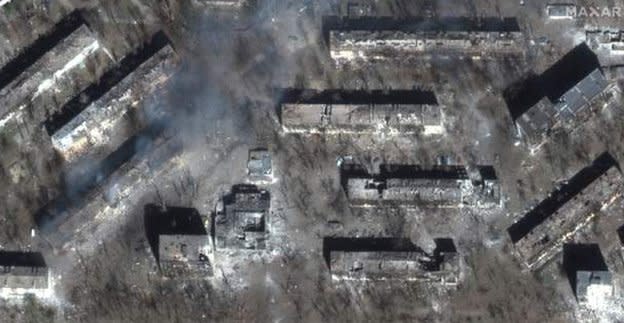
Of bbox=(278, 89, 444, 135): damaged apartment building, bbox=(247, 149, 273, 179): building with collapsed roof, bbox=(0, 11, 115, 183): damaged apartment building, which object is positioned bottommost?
bbox=(247, 149, 273, 179): building with collapsed roof

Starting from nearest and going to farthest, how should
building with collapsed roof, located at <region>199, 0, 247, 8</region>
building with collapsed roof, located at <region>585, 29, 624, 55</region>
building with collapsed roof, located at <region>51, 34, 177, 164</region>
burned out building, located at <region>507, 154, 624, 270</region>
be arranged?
burned out building, located at <region>507, 154, 624, 270</region>
building with collapsed roof, located at <region>51, 34, 177, 164</region>
building with collapsed roof, located at <region>585, 29, 624, 55</region>
building with collapsed roof, located at <region>199, 0, 247, 8</region>

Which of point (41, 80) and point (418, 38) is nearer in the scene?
point (41, 80)

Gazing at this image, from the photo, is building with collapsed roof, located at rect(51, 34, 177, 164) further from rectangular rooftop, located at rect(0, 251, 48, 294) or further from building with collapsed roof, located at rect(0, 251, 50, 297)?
rectangular rooftop, located at rect(0, 251, 48, 294)

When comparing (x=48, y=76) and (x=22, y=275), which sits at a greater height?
(x=48, y=76)

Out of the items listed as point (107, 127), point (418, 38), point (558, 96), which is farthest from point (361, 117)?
point (107, 127)

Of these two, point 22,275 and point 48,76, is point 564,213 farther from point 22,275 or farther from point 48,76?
point 48,76

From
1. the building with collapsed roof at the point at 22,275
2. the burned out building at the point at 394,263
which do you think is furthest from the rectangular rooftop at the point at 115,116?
the burned out building at the point at 394,263

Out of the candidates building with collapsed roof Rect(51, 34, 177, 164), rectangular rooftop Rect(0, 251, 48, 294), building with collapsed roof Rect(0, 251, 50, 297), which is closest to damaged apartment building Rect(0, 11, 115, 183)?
building with collapsed roof Rect(51, 34, 177, 164)
